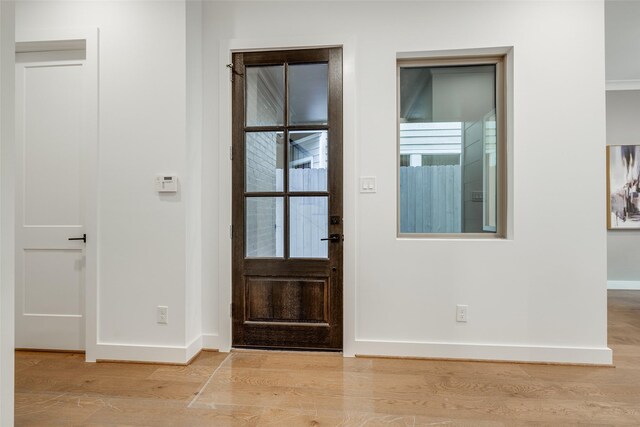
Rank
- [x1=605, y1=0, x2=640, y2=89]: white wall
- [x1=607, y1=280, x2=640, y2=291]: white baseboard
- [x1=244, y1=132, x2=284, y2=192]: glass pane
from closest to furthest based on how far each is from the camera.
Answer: [x1=244, y1=132, x2=284, y2=192]: glass pane → [x1=605, y1=0, x2=640, y2=89]: white wall → [x1=607, y1=280, x2=640, y2=291]: white baseboard

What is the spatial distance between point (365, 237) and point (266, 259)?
76cm

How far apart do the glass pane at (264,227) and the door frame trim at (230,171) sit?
0.15m

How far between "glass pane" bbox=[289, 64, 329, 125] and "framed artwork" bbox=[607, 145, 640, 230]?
14.5 feet

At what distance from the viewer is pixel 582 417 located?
1.75 m

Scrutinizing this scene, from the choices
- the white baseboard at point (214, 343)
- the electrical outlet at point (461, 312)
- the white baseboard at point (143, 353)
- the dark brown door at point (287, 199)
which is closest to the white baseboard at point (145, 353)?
the white baseboard at point (143, 353)

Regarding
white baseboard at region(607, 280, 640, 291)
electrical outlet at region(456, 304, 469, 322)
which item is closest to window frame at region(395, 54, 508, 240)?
electrical outlet at region(456, 304, 469, 322)

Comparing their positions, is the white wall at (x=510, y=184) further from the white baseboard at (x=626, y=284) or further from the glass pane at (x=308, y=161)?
the white baseboard at (x=626, y=284)

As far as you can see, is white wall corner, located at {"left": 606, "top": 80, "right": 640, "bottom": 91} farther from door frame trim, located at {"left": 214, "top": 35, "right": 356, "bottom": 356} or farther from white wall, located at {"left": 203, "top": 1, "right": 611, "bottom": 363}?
door frame trim, located at {"left": 214, "top": 35, "right": 356, "bottom": 356}

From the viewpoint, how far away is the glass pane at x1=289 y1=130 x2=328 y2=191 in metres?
2.55

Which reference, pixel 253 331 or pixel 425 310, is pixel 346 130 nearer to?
pixel 425 310

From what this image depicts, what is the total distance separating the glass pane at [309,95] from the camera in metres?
2.54

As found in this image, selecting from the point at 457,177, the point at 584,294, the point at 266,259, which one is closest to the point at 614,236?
the point at 584,294

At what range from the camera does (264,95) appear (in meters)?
2.61

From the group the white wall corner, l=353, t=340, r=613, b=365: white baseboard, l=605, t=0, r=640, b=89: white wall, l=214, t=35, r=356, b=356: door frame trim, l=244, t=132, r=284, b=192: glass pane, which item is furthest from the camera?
the white wall corner
